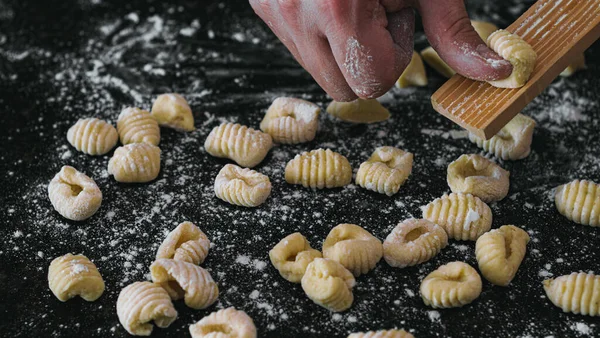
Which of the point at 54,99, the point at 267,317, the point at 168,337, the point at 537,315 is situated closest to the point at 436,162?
the point at 537,315

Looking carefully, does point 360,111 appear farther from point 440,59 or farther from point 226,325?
point 226,325

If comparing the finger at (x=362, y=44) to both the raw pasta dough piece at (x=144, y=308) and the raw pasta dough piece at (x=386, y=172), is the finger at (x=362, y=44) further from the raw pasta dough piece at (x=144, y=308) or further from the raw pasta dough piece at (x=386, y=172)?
the raw pasta dough piece at (x=144, y=308)

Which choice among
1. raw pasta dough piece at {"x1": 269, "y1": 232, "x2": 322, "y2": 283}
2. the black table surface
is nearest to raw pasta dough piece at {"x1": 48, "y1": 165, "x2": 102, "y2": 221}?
the black table surface

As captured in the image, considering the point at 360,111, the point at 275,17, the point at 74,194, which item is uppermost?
the point at 275,17

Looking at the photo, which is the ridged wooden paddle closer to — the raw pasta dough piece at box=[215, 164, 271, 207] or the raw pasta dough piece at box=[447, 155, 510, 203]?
the raw pasta dough piece at box=[447, 155, 510, 203]

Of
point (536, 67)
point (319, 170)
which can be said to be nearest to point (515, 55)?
point (536, 67)

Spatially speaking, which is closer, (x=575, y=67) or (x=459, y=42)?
(x=459, y=42)

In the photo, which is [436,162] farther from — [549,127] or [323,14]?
[323,14]

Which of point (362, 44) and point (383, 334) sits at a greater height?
point (362, 44)
